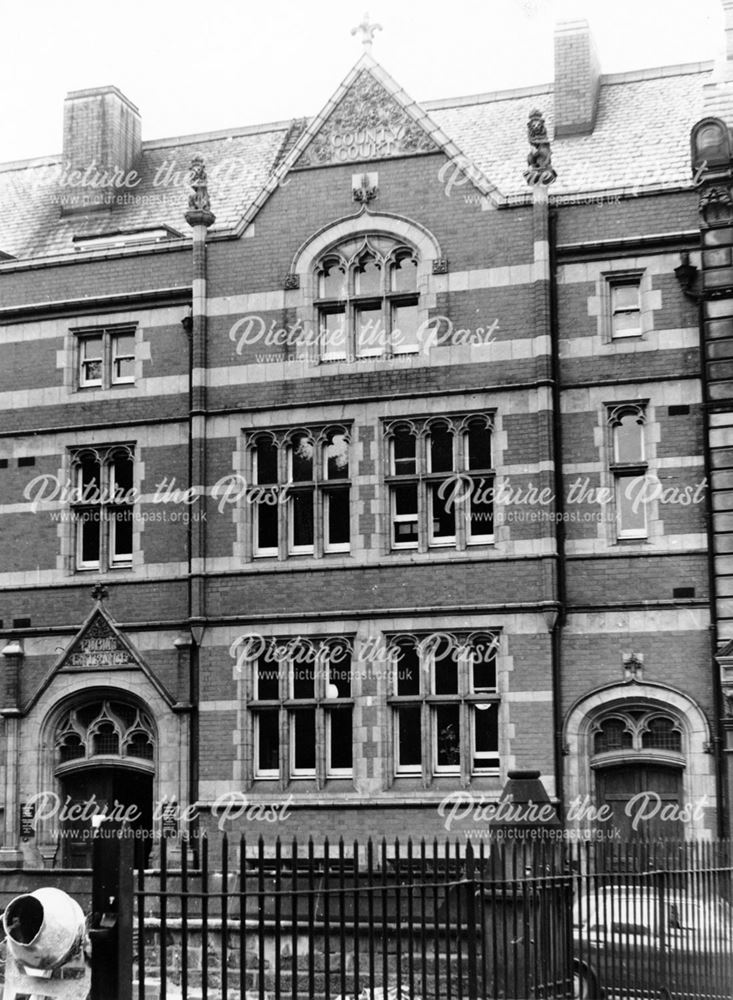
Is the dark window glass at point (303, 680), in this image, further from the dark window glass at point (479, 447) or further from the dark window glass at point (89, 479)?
the dark window glass at point (89, 479)

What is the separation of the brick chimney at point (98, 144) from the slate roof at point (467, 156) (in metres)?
0.35

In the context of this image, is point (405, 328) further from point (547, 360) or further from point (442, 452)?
point (547, 360)

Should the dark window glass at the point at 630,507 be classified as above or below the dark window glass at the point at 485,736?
above

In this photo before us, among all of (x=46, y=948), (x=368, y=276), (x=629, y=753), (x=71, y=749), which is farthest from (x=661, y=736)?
(x=46, y=948)

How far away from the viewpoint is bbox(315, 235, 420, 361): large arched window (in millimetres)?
23891

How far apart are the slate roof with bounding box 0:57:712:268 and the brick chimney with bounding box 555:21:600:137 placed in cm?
28

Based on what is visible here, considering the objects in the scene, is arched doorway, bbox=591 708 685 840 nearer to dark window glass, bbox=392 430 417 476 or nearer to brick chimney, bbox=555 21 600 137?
dark window glass, bbox=392 430 417 476

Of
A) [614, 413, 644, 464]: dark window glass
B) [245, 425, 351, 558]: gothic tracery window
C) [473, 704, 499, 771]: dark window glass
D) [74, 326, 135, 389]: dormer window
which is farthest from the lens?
[74, 326, 135, 389]: dormer window

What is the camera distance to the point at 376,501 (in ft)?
76.5

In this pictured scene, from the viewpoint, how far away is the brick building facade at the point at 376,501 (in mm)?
22031

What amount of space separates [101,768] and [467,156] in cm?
1269

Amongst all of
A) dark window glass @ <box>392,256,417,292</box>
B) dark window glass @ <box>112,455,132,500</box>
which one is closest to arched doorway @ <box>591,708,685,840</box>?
dark window glass @ <box>392,256,417,292</box>

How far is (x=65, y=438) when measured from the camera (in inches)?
996

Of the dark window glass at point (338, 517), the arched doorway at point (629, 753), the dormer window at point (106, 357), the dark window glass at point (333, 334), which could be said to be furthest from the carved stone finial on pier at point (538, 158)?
the arched doorway at point (629, 753)
